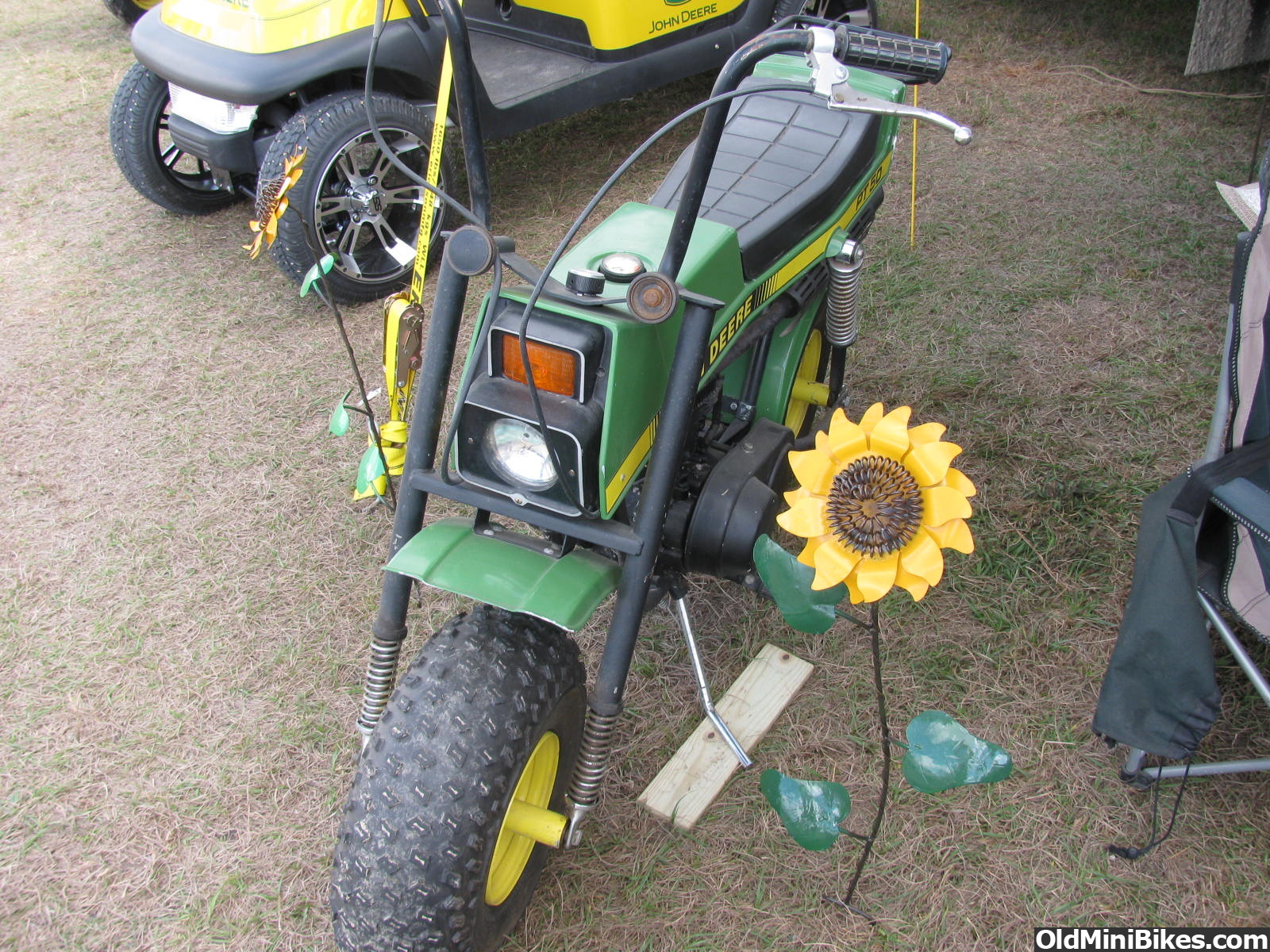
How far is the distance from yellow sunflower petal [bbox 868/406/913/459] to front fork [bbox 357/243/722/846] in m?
0.32

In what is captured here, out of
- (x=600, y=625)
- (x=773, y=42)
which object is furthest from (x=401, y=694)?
(x=773, y=42)

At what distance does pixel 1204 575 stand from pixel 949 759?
31.1 inches

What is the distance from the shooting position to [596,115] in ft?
14.6

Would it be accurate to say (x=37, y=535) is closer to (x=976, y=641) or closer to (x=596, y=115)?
(x=976, y=641)

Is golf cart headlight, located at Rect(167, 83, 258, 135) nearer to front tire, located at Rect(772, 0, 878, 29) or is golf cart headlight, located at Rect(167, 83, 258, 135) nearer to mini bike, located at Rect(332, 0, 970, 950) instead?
mini bike, located at Rect(332, 0, 970, 950)

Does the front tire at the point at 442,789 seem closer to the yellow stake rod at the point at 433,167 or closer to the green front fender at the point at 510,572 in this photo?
the green front fender at the point at 510,572

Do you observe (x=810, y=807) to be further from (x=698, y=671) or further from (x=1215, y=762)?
(x=1215, y=762)

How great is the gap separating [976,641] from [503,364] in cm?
130

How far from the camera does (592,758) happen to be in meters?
1.43

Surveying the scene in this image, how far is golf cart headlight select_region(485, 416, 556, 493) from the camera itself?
138cm

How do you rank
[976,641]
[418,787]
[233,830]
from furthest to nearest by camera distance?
[976,641] → [233,830] → [418,787]

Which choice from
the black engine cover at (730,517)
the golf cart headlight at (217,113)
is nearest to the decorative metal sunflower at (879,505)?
the black engine cover at (730,517)

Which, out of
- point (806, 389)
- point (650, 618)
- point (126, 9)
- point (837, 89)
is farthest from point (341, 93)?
point (126, 9)

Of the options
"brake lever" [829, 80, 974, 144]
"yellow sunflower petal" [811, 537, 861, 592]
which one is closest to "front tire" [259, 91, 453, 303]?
"brake lever" [829, 80, 974, 144]
